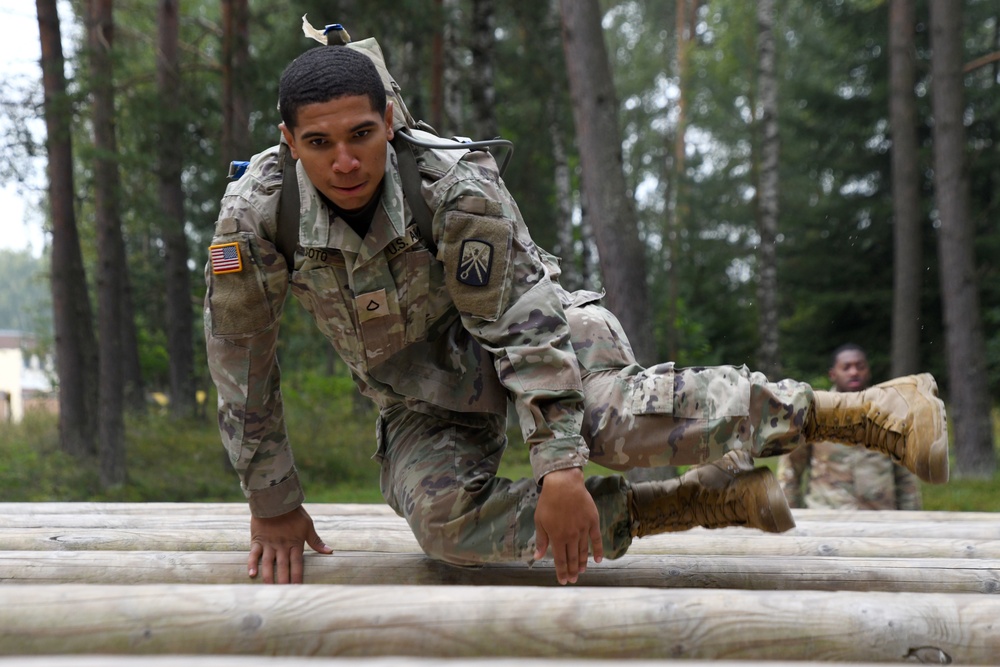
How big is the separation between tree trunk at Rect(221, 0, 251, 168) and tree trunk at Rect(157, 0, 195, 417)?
0.66 meters

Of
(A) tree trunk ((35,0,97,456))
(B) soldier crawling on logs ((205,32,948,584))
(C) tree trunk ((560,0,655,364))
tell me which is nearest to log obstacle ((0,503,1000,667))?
(B) soldier crawling on logs ((205,32,948,584))

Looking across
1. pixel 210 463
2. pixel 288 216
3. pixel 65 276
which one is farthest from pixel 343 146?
pixel 210 463

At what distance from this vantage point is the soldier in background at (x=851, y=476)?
16.6ft

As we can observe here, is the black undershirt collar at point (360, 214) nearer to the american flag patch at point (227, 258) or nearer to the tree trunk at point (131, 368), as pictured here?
the american flag patch at point (227, 258)

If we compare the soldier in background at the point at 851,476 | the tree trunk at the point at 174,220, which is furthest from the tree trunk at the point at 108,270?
the soldier in background at the point at 851,476

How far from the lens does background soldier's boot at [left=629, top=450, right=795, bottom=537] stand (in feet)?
8.88

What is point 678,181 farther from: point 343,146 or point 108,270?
point 343,146

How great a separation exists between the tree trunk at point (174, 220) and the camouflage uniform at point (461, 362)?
793 cm

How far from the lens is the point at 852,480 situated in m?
5.14

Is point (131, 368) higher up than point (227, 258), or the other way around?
point (227, 258)

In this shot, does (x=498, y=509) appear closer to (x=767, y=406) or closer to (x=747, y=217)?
(x=767, y=406)

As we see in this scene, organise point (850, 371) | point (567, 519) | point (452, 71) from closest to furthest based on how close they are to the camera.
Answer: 1. point (567, 519)
2. point (850, 371)
3. point (452, 71)

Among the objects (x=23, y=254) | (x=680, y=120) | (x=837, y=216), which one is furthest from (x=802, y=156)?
(x=23, y=254)

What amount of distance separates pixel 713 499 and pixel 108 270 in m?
7.97
